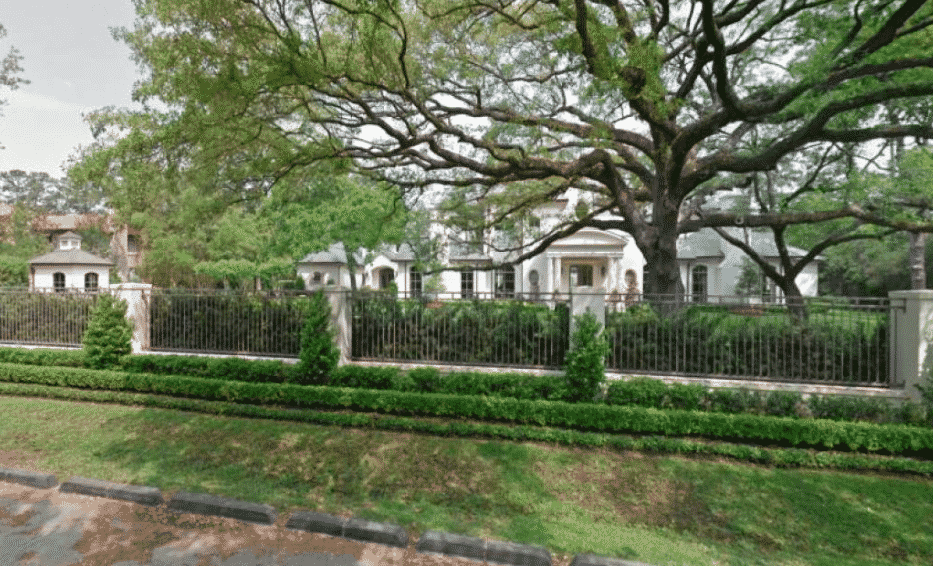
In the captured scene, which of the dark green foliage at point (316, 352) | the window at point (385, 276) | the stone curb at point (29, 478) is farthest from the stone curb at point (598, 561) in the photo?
the window at point (385, 276)

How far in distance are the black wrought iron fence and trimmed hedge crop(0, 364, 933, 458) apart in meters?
1.57

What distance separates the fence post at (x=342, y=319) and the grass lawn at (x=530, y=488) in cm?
202

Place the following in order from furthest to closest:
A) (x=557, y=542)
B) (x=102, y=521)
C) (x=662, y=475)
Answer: (x=662, y=475) < (x=102, y=521) < (x=557, y=542)

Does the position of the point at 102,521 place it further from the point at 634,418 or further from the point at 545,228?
the point at 545,228

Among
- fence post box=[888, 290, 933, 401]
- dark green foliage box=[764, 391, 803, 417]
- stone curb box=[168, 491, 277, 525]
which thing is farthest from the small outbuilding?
fence post box=[888, 290, 933, 401]

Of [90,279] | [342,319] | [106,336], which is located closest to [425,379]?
[342,319]

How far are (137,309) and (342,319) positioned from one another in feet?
17.7

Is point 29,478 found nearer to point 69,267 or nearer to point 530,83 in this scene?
point 530,83

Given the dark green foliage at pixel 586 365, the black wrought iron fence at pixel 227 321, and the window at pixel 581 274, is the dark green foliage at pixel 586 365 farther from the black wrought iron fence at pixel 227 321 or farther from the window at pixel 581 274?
the window at pixel 581 274

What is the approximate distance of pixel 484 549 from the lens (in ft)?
13.7

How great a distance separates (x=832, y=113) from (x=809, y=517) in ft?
24.3

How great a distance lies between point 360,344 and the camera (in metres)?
9.25

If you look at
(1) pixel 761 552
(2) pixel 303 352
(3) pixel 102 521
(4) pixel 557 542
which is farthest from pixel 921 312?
(3) pixel 102 521

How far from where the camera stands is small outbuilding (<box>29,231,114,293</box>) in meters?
29.5
